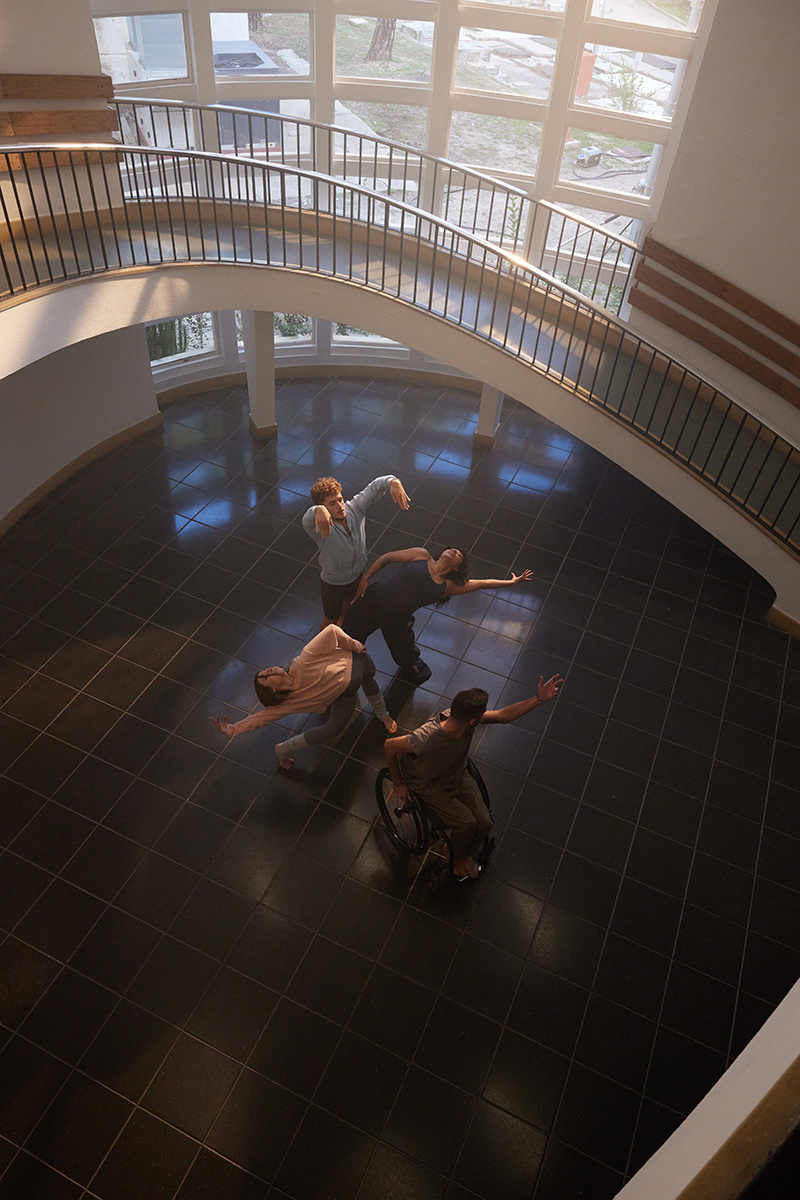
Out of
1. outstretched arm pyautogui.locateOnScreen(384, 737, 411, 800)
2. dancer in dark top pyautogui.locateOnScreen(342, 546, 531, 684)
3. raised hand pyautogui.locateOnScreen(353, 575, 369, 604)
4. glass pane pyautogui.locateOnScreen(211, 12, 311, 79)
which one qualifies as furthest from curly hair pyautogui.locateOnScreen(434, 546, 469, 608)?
glass pane pyautogui.locateOnScreen(211, 12, 311, 79)

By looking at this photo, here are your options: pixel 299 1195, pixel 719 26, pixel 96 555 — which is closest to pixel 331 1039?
pixel 299 1195

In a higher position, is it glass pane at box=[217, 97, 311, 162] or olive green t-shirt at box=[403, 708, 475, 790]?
glass pane at box=[217, 97, 311, 162]

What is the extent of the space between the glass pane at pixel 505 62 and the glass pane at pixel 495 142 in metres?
0.29

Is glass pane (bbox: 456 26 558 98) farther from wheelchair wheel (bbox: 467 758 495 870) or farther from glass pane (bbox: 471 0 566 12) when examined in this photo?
wheelchair wheel (bbox: 467 758 495 870)

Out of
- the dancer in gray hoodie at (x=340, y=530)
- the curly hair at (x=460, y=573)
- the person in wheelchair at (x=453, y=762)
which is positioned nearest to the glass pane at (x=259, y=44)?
the dancer in gray hoodie at (x=340, y=530)

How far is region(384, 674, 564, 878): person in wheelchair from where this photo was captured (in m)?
4.23

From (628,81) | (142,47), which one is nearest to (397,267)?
(628,81)

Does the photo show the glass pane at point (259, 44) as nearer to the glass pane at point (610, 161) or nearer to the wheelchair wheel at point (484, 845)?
the glass pane at point (610, 161)

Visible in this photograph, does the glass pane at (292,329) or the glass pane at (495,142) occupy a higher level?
the glass pane at (495,142)

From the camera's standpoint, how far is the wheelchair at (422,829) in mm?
4832

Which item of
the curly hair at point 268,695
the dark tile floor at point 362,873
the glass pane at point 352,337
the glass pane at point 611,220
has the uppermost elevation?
the glass pane at point 611,220

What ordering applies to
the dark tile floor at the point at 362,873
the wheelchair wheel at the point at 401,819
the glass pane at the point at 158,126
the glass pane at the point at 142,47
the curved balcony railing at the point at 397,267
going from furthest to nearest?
the glass pane at the point at 158,126
the glass pane at the point at 142,47
the curved balcony railing at the point at 397,267
the wheelchair wheel at the point at 401,819
the dark tile floor at the point at 362,873

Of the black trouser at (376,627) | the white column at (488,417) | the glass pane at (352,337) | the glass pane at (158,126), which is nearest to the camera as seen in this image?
the black trouser at (376,627)

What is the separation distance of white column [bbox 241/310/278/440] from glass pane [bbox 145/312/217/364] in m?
1.24
